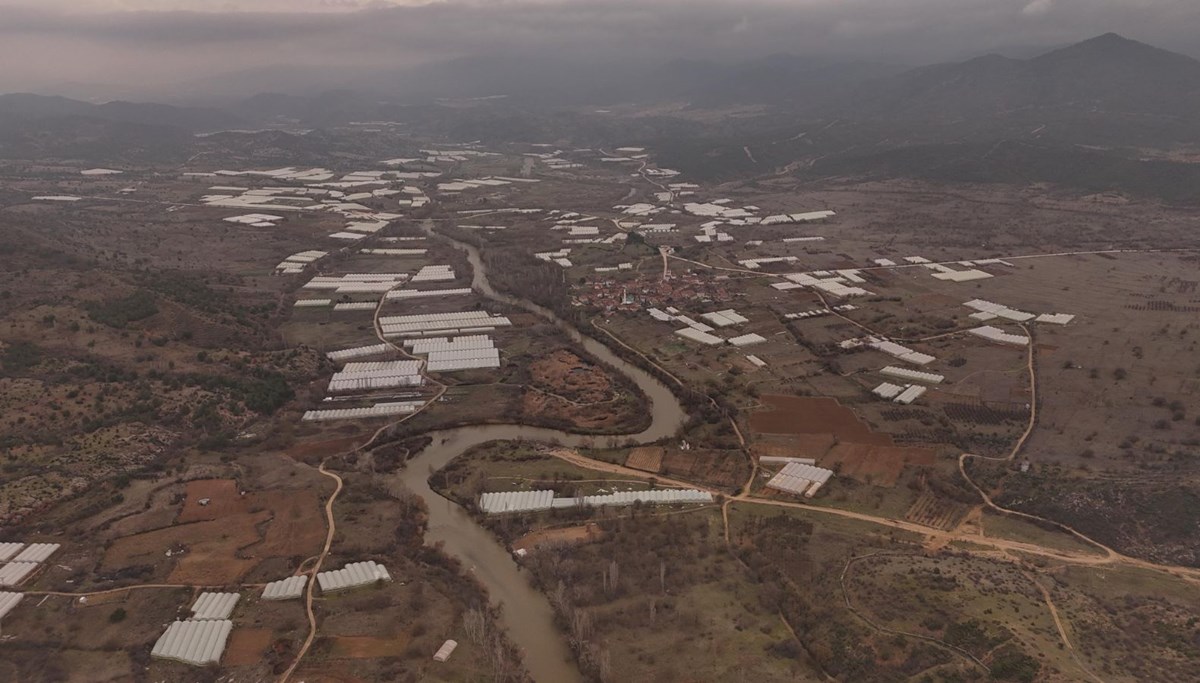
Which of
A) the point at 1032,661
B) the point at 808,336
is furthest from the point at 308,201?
the point at 1032,661

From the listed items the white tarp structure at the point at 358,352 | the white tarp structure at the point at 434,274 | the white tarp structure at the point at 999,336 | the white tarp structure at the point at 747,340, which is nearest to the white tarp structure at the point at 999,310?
the white tarp structure at the point at 999,336

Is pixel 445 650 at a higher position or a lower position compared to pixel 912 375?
lower

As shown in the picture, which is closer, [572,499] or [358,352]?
[572,499]

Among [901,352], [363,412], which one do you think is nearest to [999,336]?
[901,352]

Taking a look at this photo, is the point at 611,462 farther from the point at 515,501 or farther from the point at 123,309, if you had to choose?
the point at 123,309

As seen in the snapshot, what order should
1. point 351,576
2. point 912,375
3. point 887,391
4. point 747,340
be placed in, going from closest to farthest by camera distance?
point 351,576 → point 887,391 → point 912,375 → point 747,340

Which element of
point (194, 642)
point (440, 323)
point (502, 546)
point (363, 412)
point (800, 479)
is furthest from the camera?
point (440, 323)

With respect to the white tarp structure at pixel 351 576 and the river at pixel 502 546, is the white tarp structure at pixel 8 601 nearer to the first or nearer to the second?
the white tarp structure at pixel 351 576
